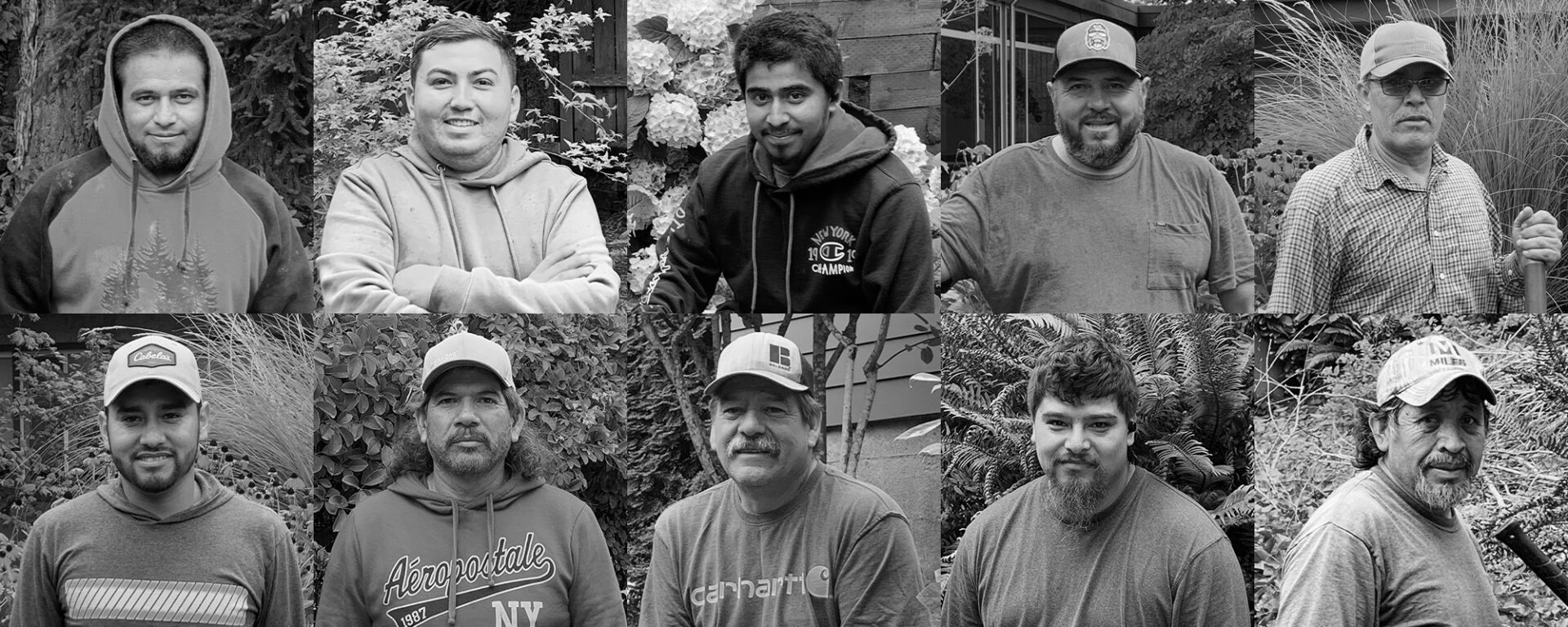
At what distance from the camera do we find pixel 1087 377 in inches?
158

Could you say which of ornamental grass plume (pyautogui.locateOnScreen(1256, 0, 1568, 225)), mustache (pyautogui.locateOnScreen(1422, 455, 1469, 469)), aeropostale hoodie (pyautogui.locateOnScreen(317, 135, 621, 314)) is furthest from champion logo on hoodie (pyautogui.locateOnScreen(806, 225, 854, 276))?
ornamental grass plume (pyautogui.locateOnScreen(1256, 0, 1568, 225))

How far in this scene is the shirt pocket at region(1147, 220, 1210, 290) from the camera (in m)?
4.92

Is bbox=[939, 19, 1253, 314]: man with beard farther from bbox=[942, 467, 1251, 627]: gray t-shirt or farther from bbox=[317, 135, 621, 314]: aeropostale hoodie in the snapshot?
bbox=[317, 135, 621, 314]: aeropostale hoodie

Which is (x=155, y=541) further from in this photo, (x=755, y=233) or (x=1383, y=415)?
(x=1383, y=415)

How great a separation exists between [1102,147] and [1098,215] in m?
0.22

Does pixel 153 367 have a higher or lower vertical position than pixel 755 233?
lower

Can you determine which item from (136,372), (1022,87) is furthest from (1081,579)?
(1022,87)

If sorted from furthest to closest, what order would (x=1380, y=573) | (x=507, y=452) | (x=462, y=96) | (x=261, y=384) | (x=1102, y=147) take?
(x=261, y=384)
(x=1102, y=147)
(x=462, y=96)
(x=507, y=452)
(x=1380, y=573)

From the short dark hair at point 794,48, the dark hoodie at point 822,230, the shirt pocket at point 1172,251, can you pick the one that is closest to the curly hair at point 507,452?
the dark hoodie at point 822,230

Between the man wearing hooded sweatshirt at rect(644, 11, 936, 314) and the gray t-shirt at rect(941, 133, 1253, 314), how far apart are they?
25 cm

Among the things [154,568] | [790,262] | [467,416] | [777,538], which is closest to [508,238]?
[467,416]

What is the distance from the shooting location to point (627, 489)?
5.15 meters

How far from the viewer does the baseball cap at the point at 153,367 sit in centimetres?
441

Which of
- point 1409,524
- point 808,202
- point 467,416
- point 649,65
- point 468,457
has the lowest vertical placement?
point 1409,524
